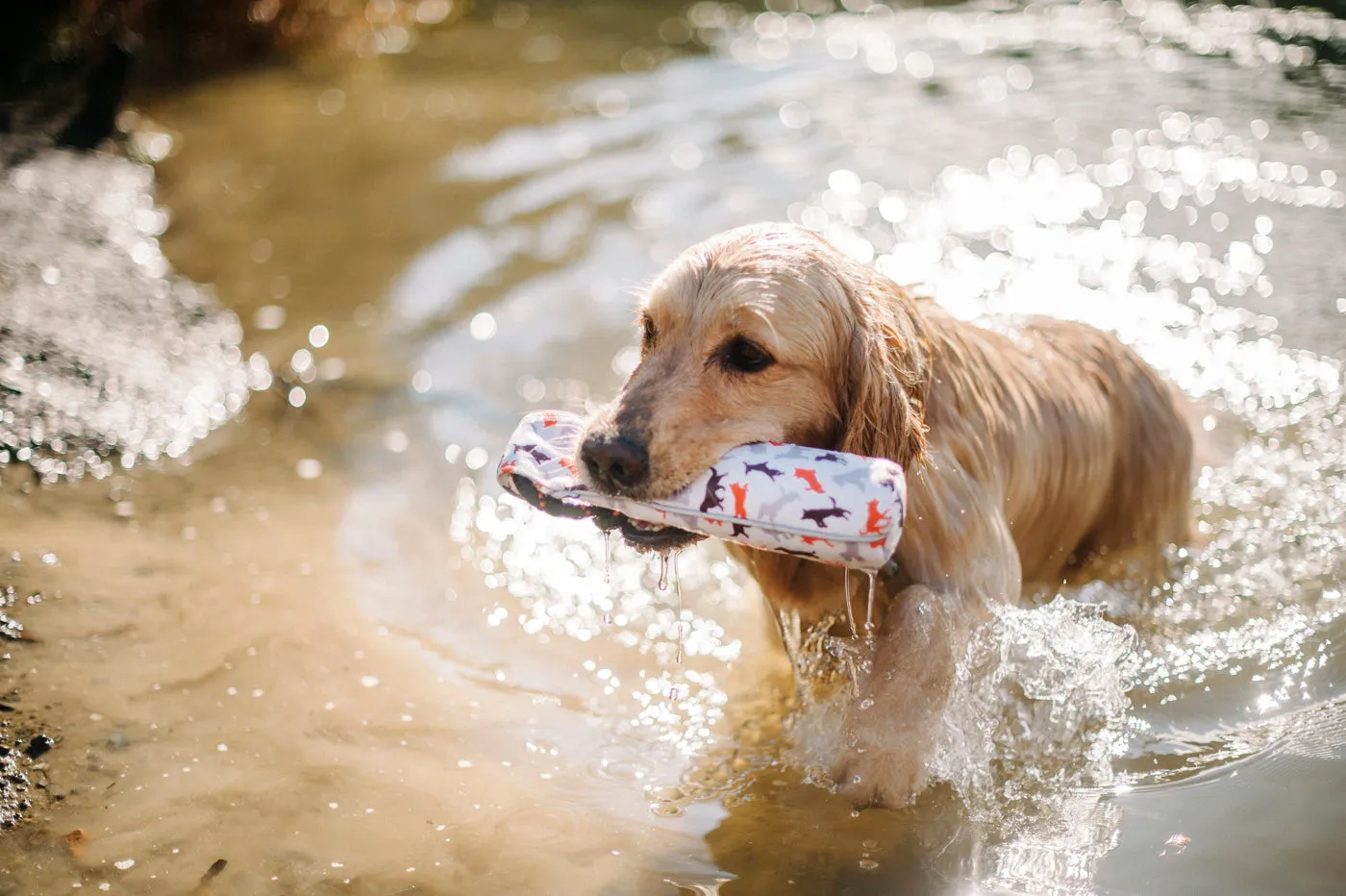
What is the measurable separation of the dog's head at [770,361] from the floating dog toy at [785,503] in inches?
3.9

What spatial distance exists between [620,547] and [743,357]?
2.01 meters

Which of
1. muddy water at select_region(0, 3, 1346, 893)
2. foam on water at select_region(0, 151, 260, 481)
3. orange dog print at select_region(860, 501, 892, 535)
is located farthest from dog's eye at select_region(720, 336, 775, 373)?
foam on water at select_region(0, 151, 260, 481)

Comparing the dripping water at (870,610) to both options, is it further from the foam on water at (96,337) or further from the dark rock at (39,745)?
the foam on water at (96,337)

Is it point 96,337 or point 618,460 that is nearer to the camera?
point 618,460

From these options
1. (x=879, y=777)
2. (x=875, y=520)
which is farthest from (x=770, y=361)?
(x=879, y=777)

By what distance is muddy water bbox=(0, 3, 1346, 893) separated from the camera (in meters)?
3.43

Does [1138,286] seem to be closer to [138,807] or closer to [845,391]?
[845,391]

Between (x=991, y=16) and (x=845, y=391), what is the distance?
341 inches

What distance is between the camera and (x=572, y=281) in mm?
7293

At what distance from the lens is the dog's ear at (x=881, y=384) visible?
342cm

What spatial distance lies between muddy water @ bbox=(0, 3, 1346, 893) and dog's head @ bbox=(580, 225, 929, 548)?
0.84 metres

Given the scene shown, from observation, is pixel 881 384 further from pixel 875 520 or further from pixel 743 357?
pixel 875 520

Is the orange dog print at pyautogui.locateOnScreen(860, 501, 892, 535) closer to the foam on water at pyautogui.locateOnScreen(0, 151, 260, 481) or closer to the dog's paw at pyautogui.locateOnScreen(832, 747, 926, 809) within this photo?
the dog's paw at pyautogui.locateOnScreen(832, 747, 926, 809)

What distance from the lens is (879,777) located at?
3361 mm
